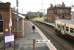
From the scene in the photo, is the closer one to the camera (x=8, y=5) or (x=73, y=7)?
(x=8, y=5)

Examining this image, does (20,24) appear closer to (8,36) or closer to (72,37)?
(72,37)

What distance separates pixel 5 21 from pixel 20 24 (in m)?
8.41

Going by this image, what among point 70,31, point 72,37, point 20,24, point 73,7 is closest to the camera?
point 72,37

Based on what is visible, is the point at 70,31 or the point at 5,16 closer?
the point at 5,16

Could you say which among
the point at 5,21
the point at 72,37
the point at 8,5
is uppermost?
the point at 8,5

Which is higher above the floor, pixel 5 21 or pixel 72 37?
pixel 5 21

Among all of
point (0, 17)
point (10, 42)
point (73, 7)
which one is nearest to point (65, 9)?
point (73, 7)

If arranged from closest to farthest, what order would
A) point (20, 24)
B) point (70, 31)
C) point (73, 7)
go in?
point (70, 31)
point (20, 24)
point (73, 7)

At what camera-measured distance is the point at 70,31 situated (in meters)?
36.5

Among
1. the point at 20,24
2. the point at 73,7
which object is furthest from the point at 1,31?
Answer: the point at 73,7

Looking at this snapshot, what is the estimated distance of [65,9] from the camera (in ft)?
370

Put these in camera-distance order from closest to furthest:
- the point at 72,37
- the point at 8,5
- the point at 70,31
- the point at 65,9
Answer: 1. the point at 8,5
2. the point at 72,37
3. the point at 70,31
4. the point at 65,9

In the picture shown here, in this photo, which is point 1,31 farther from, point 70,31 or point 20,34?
point 70,31

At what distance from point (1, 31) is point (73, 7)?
57201 mm
